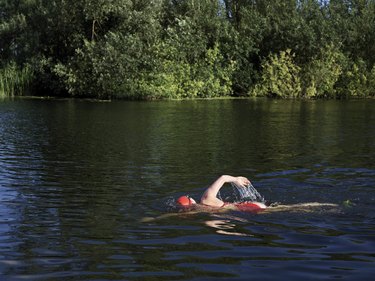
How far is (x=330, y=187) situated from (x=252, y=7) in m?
47.3

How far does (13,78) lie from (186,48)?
1609cm

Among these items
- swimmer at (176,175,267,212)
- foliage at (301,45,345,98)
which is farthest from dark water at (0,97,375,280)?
foliage at (301,45,345,98)

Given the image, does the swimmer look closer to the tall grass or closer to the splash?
the splash

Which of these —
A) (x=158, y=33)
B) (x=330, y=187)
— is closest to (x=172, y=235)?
(x=330, y=187)

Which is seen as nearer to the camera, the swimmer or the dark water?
the dark water

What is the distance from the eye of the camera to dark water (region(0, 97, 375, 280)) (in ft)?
21.3

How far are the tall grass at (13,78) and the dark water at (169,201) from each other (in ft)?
84.3

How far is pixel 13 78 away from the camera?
151 ft

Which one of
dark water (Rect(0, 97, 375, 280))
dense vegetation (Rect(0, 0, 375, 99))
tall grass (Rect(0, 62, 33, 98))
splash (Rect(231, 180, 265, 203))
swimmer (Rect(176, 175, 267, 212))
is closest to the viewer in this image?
dark water (Rect(0, 97, 375, 280))

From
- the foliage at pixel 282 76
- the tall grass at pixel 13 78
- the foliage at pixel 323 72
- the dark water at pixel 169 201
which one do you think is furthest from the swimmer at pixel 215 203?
the foliage at pixel 323 72

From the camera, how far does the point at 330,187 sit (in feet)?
37.8

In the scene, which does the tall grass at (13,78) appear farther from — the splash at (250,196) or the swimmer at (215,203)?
the swimmer at (215,203)

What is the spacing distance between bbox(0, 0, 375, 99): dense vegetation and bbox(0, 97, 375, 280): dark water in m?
22.4

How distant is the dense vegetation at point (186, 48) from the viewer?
4331cm
